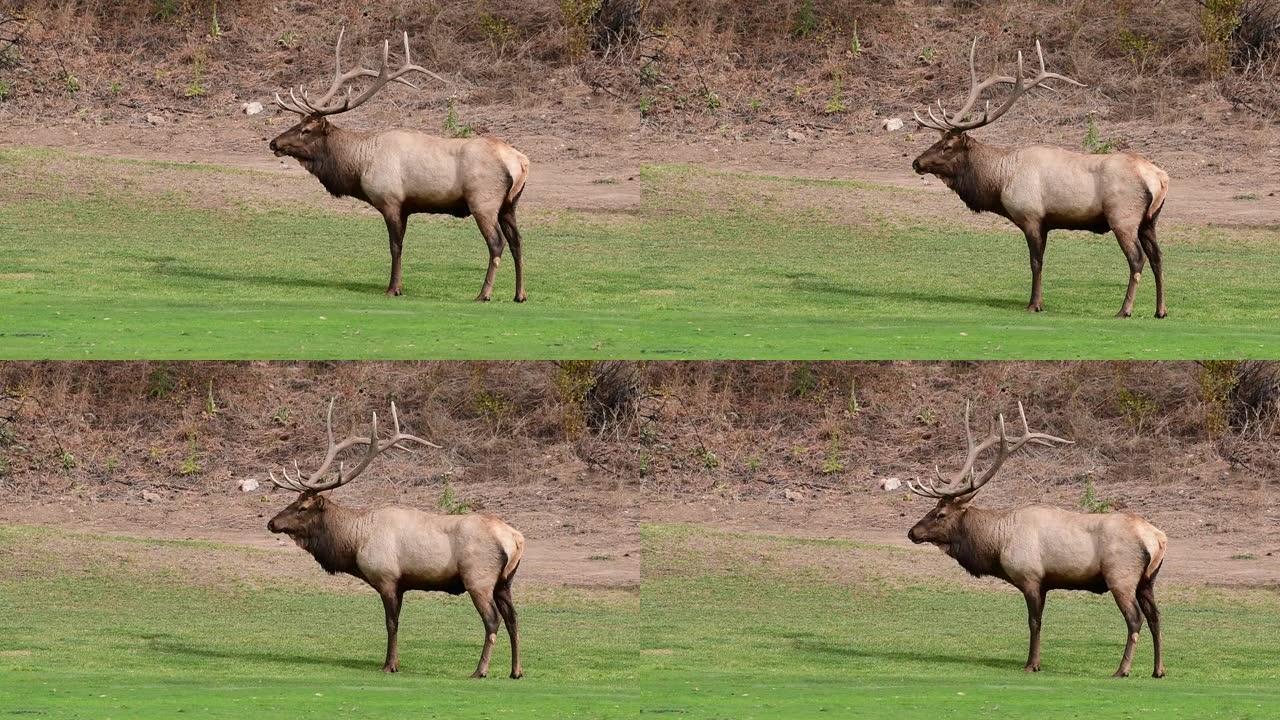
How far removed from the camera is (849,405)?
34.2m

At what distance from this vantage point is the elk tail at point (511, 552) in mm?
19391

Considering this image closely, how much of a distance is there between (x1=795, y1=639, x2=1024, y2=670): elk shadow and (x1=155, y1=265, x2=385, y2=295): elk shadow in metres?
7.20

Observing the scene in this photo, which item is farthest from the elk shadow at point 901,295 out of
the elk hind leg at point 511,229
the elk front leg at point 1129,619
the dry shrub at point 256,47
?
the dry shrub at point 256,47

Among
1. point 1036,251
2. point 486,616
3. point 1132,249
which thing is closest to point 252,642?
point 486,616

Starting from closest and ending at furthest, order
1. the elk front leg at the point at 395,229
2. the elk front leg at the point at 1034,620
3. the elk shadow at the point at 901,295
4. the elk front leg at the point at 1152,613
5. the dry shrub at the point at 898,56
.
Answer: the elk front leg at the point at 1152,613 < the elk front leg at the point at 1034,620 < the elk front leg at the point at 395,229 < the elk shadow at the point at 901,295 < the dry shrub at the point at 898,56

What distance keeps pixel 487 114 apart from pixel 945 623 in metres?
15.0

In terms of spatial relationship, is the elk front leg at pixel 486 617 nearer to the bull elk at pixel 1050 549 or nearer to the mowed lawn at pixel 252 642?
the mowed lawn at pixel 252 642

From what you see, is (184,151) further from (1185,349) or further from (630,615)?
(1185,349)

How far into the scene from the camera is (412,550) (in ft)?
64.7

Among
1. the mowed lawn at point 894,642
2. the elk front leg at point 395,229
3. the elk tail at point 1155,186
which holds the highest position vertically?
the elk tail at point 1155,186

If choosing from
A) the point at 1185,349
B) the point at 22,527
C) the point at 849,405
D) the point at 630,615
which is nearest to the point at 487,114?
the point at 849,405

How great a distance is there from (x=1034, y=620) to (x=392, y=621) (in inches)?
223

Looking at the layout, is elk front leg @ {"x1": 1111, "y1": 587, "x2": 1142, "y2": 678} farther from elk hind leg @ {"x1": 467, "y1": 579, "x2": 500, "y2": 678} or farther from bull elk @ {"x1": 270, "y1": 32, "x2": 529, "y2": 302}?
bull elk @ {"x1": 270, "y1": 32, "x2": 529, "y2": 302}

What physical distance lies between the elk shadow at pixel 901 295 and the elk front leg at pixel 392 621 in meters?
9.21
